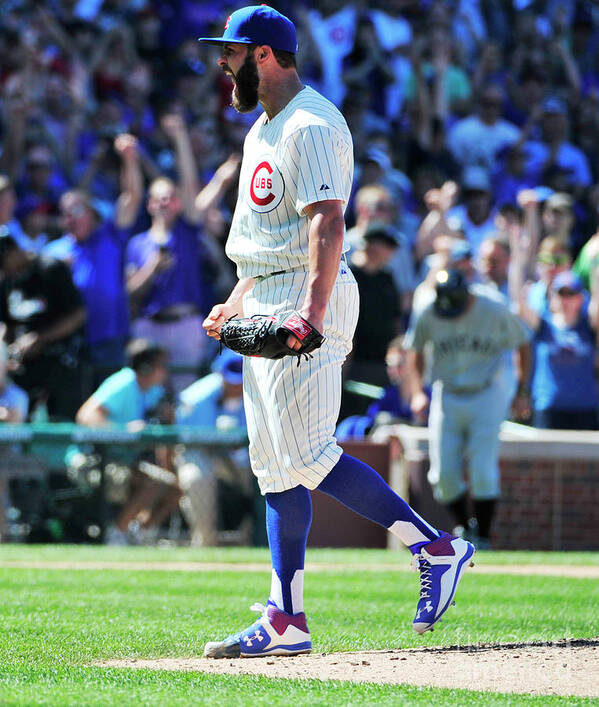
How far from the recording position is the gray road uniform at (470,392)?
964 centimetres

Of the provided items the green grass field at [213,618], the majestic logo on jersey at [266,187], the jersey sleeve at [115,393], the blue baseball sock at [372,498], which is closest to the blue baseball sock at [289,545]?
the blue baseball sock at [372,498]

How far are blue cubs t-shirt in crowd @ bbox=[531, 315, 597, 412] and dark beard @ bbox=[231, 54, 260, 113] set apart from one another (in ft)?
21.8

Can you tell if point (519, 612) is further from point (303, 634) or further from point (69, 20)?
point (69, 20)

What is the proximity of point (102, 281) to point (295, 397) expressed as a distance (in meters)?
6.94

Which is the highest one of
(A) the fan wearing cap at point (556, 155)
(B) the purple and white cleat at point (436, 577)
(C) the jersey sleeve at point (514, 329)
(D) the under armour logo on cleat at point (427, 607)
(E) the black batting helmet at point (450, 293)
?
(A) the fan wearing cap at point (556, 155)

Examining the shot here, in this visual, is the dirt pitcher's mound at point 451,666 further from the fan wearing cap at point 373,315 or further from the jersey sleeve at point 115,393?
the fan wearing cap at point 373,315

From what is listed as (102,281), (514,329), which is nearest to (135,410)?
(102,281)

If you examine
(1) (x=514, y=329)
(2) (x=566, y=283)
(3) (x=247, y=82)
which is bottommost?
(1) (x=514, y=329)

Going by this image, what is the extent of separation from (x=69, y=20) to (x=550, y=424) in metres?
6.79

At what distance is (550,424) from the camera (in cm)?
1113

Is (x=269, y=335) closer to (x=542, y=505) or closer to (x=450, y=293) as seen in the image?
(x=450, y=293)

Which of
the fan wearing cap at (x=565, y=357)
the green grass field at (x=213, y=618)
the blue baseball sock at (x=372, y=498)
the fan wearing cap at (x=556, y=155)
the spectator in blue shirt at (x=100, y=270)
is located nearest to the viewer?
the green grass field at (x=213, y=618)

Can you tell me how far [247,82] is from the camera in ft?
15.4

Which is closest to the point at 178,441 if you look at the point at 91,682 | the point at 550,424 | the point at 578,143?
the point at 550,424
